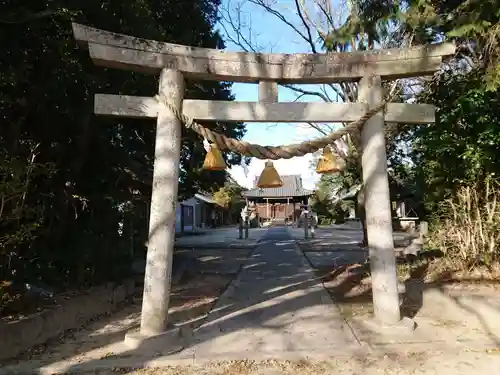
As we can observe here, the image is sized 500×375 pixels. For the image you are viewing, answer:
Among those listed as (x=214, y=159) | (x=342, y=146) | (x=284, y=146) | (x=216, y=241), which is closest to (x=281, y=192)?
(x=216, y=241)

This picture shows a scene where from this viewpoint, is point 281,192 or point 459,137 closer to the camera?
point 459,137

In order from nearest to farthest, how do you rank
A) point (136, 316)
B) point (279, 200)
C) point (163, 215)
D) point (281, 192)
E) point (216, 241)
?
point (163, 215) → point (136, 316) → point (216, 241) → point (281, 192) → point (279, 200)

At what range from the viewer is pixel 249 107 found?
19.4 ft

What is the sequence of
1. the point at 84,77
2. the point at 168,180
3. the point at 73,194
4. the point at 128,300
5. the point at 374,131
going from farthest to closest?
1. the point at 128,300
2. the point at 73,194
3. the point at 84,77
4. the point at 374,131
5. the point at 168,180

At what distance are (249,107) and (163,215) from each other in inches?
71.2

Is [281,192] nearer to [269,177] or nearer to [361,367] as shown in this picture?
[269,177]

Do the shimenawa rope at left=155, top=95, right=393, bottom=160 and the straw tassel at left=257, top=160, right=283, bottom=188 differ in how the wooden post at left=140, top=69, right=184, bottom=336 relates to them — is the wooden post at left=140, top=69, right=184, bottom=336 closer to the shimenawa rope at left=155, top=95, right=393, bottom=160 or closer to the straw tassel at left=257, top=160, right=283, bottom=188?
the shimenawa rope at left=155, top=95, right=393, bottom=160

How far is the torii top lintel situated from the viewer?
5.56m

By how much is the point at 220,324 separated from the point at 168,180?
7.39ft

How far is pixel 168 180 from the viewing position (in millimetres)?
5625

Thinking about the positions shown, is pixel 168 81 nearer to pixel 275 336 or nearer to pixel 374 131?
pixel 374 131

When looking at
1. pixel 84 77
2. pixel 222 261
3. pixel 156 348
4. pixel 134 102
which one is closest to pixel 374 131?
pixel 134 102

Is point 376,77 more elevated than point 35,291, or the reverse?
point 376,77

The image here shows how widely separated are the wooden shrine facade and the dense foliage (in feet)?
129
